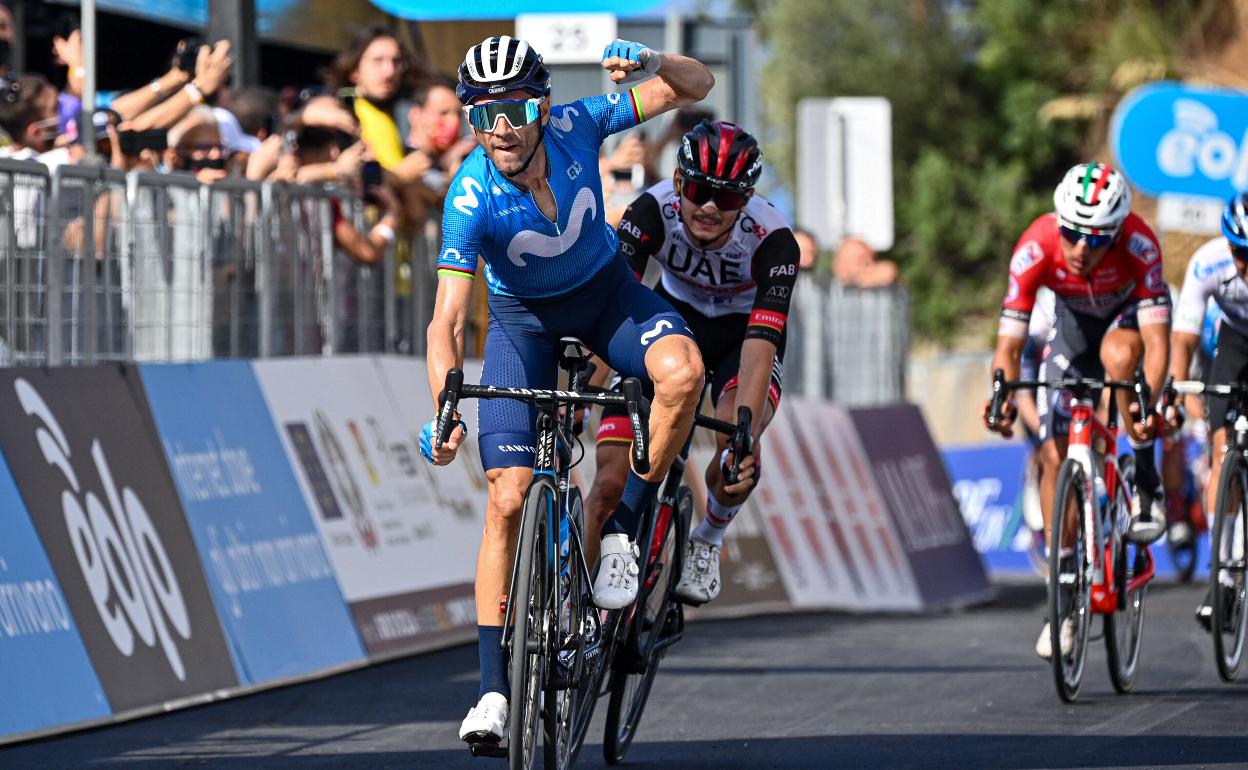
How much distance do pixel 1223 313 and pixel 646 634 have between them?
15.1 feet

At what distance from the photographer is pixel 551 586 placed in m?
6.86

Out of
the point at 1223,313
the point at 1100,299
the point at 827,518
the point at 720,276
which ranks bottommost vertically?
the point at 827,518

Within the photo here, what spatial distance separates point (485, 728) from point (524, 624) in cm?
33

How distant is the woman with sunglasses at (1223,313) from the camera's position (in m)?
11.1

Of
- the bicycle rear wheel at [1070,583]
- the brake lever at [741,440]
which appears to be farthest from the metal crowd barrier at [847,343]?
the brake lever at [741,440]

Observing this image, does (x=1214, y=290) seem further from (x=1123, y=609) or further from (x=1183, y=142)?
(x=1183, y=142)

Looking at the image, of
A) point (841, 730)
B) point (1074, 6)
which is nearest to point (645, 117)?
point (841, 730)

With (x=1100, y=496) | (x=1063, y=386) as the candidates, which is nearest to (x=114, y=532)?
(x=1063, y=386)

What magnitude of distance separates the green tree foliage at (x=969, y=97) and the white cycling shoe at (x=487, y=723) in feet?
118

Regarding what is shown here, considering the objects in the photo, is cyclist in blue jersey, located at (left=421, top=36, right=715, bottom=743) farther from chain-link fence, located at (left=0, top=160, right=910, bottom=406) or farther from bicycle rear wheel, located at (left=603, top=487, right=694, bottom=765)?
chain-link fence, located at (left=0, top=160, right=910, bottom=406)

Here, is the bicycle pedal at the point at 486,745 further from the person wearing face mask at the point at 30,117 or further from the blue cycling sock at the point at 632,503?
the person wearing face mask at the point at 30,117

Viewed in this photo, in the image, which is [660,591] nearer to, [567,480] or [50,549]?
[567,480]

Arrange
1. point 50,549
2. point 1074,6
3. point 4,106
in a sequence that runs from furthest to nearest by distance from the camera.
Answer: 1. point 1074,6
2. point 4,106
3. point 50,549

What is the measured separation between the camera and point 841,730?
349 inches
